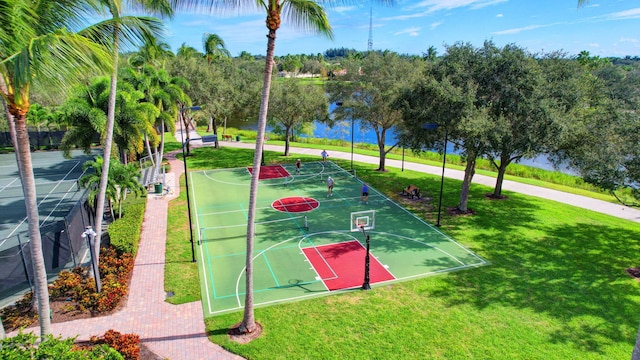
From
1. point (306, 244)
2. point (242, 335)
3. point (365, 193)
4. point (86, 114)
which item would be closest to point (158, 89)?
point (86, 114)

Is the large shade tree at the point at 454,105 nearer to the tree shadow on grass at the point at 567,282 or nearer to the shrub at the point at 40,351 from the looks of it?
the tree shadow on grass at the point at 567,282

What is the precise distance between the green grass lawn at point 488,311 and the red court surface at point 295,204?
251 inches

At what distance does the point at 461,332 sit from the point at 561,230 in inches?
495

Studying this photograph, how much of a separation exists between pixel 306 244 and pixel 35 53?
14.8 m

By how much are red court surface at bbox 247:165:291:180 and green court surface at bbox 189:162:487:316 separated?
2816 mm

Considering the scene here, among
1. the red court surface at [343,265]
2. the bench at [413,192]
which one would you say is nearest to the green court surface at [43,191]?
the red court surface at [343,265]

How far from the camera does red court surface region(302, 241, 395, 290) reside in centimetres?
1630

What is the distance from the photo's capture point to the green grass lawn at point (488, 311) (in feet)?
40.2

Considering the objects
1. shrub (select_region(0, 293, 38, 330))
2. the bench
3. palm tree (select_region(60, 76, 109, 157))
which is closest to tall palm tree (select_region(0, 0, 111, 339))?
shrub (select_region(0, 293, 38, 330))

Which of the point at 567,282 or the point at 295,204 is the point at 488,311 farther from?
the point at 295,204

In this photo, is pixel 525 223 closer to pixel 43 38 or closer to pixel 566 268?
pixel 566 268

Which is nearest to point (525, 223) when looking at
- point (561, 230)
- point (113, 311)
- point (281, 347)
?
point (561, 230)

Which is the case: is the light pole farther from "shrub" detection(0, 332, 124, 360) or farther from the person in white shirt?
the person in white shirt

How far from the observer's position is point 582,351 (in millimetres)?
12227
